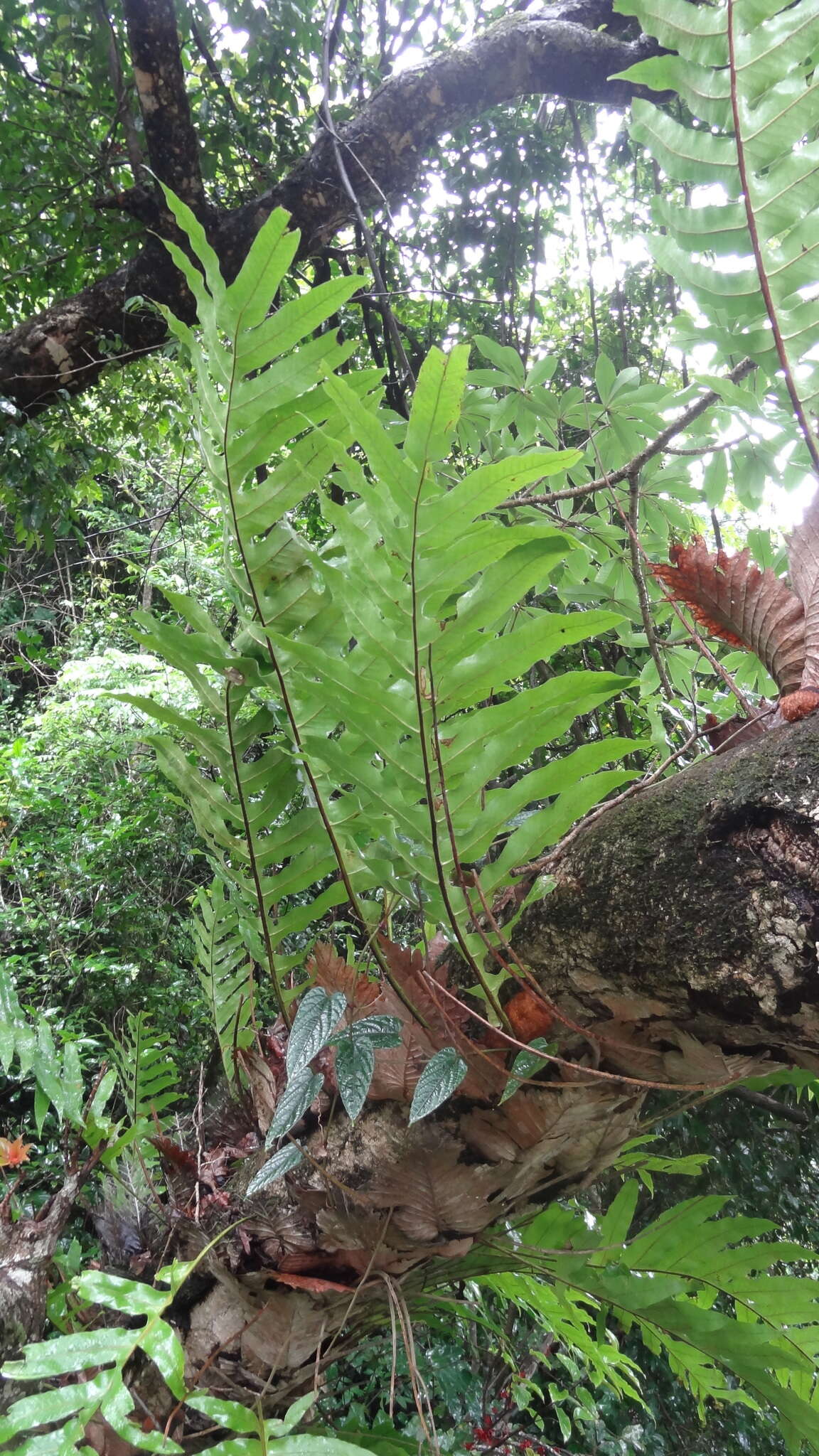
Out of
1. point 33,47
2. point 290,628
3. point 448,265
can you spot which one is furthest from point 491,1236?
point 33,47

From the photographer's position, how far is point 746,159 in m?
0.45

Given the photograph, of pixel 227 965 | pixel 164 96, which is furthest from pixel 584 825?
pixel 164 96

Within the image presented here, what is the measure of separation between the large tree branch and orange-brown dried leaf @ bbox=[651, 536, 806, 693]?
2176mm

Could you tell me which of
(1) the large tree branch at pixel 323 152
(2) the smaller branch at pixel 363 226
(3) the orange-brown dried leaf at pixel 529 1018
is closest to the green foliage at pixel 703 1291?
(3) the orange-brown dried leaf at pixel 529 1018

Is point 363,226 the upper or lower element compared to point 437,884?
upper

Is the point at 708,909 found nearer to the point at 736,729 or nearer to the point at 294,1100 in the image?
the point at 736,729

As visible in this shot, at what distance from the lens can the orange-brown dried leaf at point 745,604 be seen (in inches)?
19.4

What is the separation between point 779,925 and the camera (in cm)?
39

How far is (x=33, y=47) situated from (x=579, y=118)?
1753 mm

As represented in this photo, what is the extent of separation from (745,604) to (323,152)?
2.59m

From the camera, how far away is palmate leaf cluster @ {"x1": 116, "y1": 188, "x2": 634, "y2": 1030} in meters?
0.48

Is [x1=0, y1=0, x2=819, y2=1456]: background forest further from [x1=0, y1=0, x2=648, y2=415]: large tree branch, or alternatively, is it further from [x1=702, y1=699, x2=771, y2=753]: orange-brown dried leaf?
[x1=0, y1=0, x2=648, y2=415]: large tree branch

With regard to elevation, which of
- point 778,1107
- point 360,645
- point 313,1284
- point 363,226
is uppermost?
point 363,226

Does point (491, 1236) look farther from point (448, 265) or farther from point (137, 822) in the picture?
point (137, 822)
